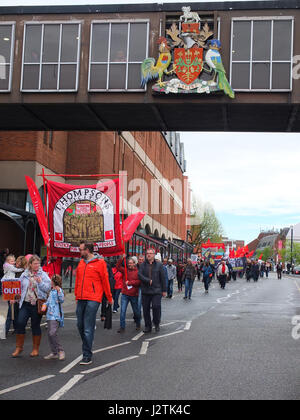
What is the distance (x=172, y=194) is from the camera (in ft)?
244

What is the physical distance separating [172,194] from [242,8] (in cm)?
5227

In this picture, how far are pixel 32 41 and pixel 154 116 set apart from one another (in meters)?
6.37

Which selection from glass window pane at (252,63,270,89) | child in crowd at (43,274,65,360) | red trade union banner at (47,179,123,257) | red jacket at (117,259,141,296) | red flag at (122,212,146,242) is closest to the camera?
child in crowd at (43,274,65,360)

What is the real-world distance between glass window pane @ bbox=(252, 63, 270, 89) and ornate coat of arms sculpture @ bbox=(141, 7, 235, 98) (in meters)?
1.15

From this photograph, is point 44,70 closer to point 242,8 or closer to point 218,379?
point 242,8

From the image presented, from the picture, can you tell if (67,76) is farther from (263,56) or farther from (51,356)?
(51,356)

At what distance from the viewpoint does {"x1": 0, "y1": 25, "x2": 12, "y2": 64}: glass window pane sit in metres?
23.9

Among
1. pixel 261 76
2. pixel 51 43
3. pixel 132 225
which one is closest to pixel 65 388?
pixel 132 225

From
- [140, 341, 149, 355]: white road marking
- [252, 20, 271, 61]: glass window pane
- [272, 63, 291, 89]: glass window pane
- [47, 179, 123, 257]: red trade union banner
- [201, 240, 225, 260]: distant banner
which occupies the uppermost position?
[252, 20, 271, 61]: glass window pane

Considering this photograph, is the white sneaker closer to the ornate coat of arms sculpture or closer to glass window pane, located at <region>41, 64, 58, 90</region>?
the ornate coat of arms sculpture

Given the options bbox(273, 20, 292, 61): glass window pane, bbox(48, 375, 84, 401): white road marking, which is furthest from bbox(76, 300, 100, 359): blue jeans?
bbox(273, 20, 292, 61): glass window pane

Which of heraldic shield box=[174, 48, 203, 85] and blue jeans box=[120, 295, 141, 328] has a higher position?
heraldic shield box=[174, 48, 203, 85]

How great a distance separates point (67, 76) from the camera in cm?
2317
